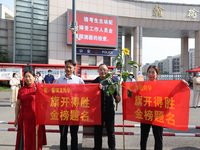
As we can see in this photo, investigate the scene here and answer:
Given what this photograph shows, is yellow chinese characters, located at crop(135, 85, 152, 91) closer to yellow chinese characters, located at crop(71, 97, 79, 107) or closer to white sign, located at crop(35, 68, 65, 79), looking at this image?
yellow chinese characters, located at crop(71, 97, 79, 107)

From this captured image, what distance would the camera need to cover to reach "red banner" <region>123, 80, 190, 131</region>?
2.79m

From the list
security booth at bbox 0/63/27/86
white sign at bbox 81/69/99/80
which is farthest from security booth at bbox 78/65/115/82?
security booth at bbox 0/63/27/86

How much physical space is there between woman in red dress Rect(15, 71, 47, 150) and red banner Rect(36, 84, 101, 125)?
0.18 meters

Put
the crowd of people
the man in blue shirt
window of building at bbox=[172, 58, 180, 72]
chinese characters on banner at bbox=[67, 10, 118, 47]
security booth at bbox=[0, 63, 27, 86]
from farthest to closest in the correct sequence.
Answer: window of building at bbox=[172, 58, 180, 72]
chinese characters on banner at bbox=[67, 10, 118, 47]
the man in blue shirt
security booth at bbox=[0, 63, 27, 86]
the crowd of people

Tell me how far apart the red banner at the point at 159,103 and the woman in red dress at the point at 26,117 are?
1.78 meters

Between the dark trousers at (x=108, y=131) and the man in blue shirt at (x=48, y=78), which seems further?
the man in blue shirt at (x=48, y=78)

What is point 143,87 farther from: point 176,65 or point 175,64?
point 175,64

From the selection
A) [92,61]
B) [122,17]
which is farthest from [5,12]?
[122,17]

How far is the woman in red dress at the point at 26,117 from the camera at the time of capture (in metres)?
3.01

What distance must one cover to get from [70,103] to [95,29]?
57.2ft

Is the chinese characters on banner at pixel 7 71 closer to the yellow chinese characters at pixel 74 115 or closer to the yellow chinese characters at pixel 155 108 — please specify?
the yellow chinese characters at pixel 74 115

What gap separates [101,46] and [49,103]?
56.7 ft

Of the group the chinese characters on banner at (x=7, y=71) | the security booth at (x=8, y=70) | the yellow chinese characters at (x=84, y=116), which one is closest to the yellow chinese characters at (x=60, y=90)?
the yellow chinese characters at (x=84, y=116)

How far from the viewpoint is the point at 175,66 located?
4390 inches
